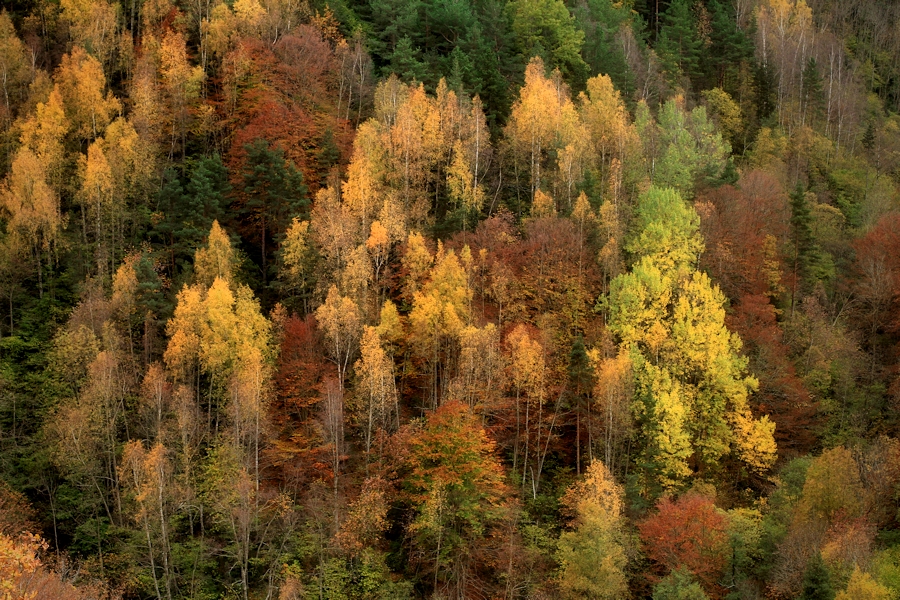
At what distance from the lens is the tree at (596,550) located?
148ft

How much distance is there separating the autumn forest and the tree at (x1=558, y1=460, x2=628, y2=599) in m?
0.22

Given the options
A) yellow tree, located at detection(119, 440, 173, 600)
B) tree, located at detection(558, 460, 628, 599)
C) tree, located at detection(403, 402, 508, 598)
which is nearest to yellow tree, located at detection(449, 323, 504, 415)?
tree, located at detection(403, 402, 508, 598)

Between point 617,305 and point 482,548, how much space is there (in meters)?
17.2

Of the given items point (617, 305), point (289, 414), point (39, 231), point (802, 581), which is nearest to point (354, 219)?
point (289, 414)

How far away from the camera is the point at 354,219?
60.0 metres

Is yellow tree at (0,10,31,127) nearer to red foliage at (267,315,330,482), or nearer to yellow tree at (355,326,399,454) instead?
red foliage at (267,315,330,482)

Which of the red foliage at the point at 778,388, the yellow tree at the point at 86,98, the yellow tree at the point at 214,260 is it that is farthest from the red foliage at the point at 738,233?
the yellow tree at the point at 86,98

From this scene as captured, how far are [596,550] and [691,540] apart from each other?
15.9 feet

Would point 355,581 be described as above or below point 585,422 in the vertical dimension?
below

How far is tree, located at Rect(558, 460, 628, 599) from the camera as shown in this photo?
45250 mm

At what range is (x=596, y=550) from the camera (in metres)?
45.7

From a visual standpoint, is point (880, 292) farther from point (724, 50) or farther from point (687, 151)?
point (724, 50)

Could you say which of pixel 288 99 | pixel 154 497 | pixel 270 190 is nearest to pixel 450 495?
pixel 154 497

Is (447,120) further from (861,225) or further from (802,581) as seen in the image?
(802,581)
